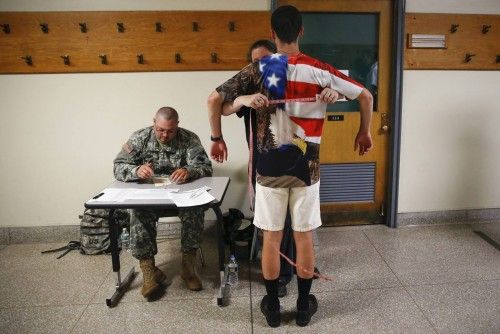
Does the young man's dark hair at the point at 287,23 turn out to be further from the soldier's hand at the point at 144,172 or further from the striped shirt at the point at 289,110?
the soldier's hand at the point at 144,172

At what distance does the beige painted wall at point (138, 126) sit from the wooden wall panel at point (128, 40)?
68mm

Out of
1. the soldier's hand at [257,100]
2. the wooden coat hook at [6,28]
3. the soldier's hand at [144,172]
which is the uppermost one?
the wooden coat hook at [6,28]

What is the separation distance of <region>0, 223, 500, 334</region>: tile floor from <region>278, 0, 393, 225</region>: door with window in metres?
0.40

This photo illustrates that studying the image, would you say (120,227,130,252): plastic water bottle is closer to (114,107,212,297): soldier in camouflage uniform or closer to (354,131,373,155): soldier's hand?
(114,107,212,297): soldier in camouflage uniform

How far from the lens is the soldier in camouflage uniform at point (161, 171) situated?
2025 millimetres

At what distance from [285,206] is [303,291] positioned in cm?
48

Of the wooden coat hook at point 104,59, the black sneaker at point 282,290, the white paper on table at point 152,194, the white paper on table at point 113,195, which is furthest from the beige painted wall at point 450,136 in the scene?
the wooden coat hook at point 104,59

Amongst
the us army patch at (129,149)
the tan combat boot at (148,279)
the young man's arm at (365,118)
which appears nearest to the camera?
the young man's arm at (365,118)

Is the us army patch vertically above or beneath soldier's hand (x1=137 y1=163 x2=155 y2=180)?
above

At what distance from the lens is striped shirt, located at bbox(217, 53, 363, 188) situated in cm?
143

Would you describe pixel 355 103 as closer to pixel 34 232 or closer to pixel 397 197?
pixel 397 197

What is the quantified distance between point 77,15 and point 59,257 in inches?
73.5

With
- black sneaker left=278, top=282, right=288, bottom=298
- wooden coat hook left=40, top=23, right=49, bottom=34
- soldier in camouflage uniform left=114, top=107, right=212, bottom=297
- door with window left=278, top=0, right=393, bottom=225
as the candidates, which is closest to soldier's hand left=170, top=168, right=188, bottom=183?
soldier in camouflage uniform left=114, top=107, right=212, bottom=297

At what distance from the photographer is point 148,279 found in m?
2.02
